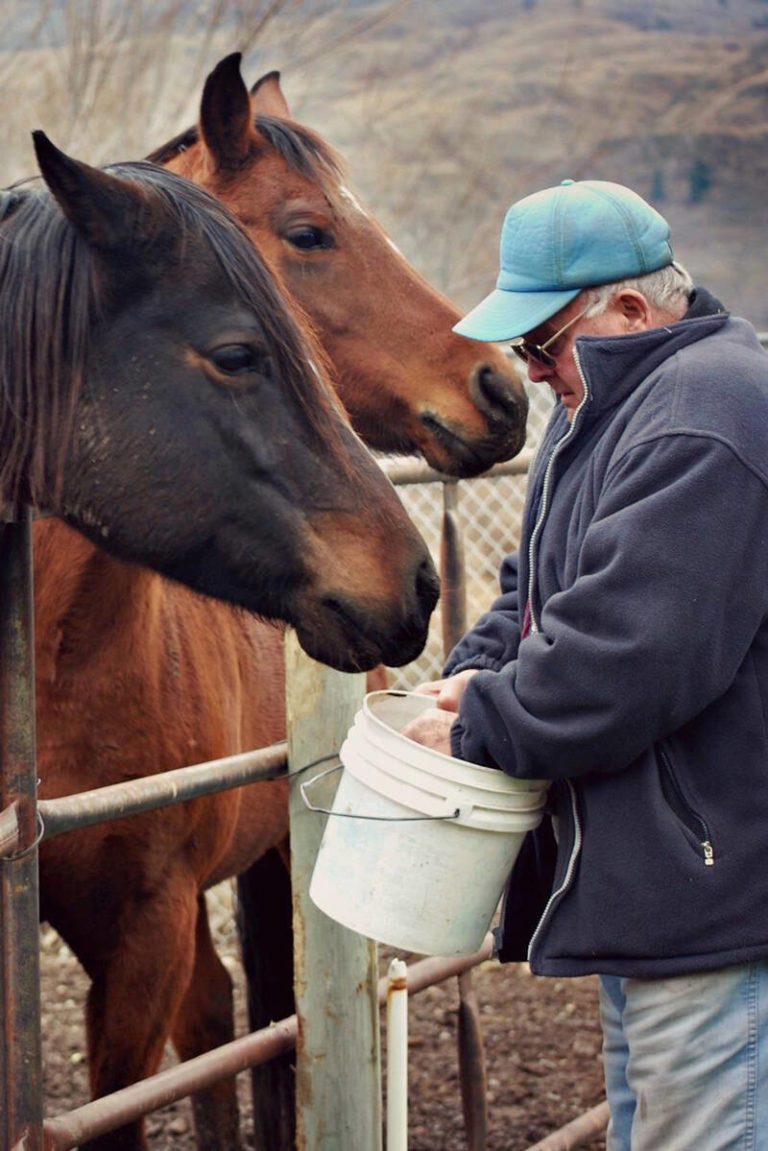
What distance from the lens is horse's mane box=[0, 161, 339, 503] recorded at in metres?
2.10

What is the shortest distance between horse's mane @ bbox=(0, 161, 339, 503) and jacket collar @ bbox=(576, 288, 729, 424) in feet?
1.57

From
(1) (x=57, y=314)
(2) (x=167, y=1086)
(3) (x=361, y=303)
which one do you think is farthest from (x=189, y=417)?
(3) (x=361, y=303)

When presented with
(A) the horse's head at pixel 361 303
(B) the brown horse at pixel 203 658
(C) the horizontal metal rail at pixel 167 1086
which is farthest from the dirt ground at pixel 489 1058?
(A) the horse's head at pixel 361 303

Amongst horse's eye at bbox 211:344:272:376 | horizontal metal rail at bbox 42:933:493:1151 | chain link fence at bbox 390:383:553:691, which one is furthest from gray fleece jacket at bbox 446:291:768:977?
chain link fence at bbox 390:383:553:691

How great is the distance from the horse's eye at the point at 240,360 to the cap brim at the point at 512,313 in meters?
0.35

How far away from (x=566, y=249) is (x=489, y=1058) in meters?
3.15

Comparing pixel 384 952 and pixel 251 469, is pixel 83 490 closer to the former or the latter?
pixel 251 469

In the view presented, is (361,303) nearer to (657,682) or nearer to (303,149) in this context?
(303,149)

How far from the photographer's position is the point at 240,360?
84.2 inches

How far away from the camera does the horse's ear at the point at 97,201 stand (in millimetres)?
2004

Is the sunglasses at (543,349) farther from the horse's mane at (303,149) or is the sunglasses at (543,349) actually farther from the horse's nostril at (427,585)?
the horse's mane at (303,149)

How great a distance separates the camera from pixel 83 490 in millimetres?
2176

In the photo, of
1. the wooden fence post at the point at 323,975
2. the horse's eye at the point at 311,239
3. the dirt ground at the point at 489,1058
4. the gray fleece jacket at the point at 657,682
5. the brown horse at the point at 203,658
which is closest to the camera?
the gray fleece jacket at the point at 657,682

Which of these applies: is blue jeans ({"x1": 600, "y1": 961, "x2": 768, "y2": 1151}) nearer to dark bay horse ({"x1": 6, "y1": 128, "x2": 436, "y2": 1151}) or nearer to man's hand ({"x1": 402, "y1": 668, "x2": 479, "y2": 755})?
man's hand ({"x1": 402, "y1": 668, "x2": 479, "y2": 755})
